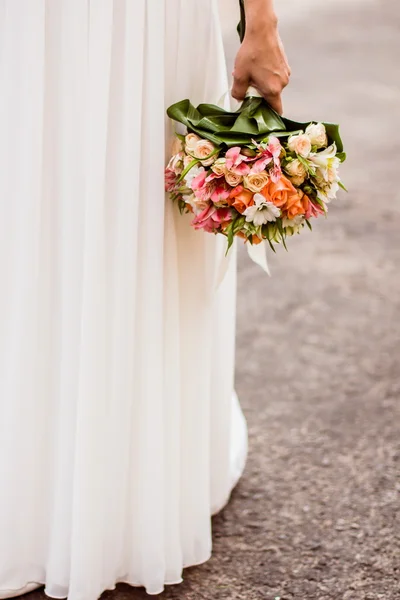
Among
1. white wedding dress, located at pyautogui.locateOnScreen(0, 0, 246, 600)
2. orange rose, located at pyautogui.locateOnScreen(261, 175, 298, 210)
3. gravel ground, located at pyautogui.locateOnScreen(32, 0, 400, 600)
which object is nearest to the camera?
orange rose, located at pyautogui.locateOnScreen(261, 175, 298, 210)

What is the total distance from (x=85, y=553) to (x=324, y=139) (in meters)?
0.99

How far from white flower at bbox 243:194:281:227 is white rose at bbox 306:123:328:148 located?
154 millimetres

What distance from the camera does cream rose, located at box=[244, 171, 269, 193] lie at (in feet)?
5.35

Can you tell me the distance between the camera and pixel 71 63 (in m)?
1.72

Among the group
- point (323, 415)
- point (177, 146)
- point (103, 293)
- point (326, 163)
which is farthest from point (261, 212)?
point (323, 415)

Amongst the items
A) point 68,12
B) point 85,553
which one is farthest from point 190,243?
point 85,553

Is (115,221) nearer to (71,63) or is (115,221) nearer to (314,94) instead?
(71,63)

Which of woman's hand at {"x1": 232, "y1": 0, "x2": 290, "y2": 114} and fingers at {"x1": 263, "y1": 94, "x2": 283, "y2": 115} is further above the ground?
woman's hand at {"x1": 232, "y1": 0, "x2": 290, "y2": 114}

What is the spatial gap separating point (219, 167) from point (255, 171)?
0.07m

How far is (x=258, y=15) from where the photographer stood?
176cm

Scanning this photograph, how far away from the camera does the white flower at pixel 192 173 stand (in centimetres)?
170

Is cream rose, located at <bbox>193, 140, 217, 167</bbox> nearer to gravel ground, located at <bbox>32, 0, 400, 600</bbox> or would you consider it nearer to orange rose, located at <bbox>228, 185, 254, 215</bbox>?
orange rose, located at <bbox>228, 185, 254, 215</bbox>

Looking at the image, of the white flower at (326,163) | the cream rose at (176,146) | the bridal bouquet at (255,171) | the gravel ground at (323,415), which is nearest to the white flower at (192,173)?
the bridal bouquet at (255,171)

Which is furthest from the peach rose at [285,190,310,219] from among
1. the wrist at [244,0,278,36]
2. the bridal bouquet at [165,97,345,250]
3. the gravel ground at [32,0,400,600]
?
the gravel ground at [32,0,400,600]
